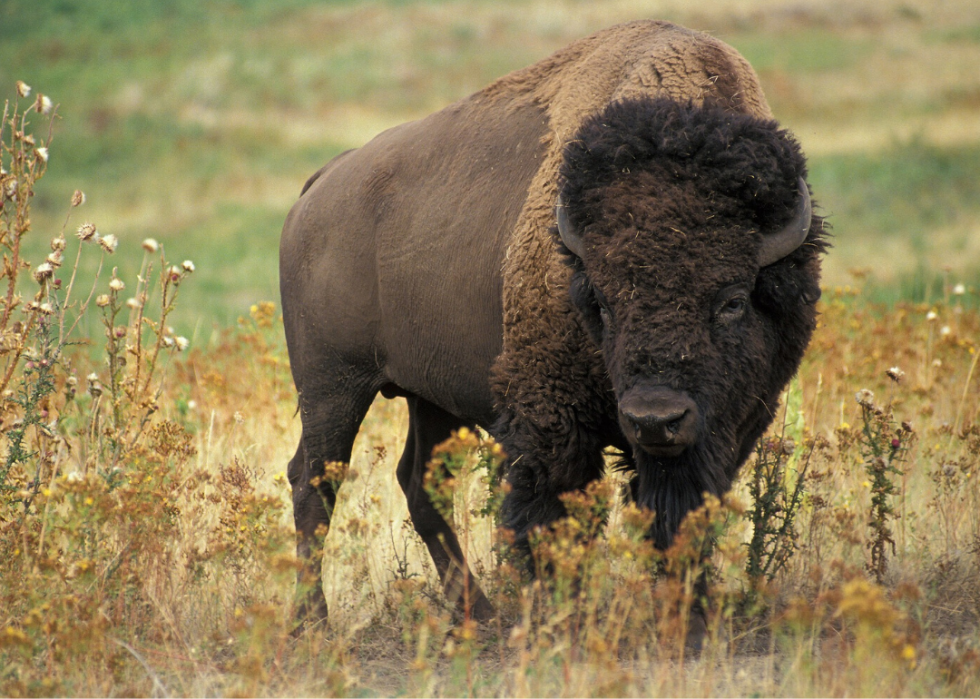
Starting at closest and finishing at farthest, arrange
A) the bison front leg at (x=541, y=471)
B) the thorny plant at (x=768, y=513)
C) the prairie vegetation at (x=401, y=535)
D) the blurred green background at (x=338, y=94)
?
the prairie vegetation at (x=401, y=535) < the bison front leg at (x=541, y=471) < the thorny plant at (x=768, y=513) < the blurred green background at (x=338, y=94)

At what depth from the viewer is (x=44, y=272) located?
14.2 ft

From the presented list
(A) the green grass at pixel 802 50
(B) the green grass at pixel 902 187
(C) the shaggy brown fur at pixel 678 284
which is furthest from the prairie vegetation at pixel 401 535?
(A) the green grass at pixel 802 50

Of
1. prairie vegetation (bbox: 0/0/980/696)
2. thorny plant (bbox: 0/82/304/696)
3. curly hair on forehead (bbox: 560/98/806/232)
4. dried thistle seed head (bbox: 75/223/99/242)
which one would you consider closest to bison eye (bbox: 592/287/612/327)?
curly hair on forehead (bbox: 560/98/806/232)

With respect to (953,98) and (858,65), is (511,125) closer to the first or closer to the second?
(953,98)

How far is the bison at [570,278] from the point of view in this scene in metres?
3.84

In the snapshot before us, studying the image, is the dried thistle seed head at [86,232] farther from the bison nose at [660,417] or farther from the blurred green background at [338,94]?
the blurred green background at [338,94]

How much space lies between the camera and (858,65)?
35.1m

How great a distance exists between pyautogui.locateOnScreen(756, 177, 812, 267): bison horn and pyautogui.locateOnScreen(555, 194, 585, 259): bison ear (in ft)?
2.22

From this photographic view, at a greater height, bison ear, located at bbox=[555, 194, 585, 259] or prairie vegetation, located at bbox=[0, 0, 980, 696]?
bison ear, located at bbox=[555, 194, 585, 259]

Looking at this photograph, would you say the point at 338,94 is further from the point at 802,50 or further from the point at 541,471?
the point at 541,471

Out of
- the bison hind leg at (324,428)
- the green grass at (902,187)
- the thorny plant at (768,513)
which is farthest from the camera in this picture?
the green grass at (902,187)

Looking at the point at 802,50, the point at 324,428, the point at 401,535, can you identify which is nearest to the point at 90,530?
the point at 324,428

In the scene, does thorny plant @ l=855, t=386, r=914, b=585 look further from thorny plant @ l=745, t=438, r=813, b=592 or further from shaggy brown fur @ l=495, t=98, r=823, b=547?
shaggy brown fur @ l=495, t=98, r=823, b=547

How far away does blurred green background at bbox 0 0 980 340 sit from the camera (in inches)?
990
